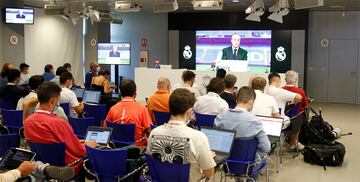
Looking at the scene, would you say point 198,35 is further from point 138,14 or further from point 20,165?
point 20,165

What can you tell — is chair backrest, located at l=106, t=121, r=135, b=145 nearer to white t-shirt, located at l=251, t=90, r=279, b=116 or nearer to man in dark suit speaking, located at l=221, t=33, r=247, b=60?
white t-shirt, located at l=251, t=90, r=279, b=116

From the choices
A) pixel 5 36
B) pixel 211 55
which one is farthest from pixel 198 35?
pixel 5 36

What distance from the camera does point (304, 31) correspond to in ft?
44.3

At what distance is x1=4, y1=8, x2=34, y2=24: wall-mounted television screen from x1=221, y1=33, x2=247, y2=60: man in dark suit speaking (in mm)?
6134

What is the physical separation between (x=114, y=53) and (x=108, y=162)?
10.8 meters

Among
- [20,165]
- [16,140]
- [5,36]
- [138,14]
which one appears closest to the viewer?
[20,165]

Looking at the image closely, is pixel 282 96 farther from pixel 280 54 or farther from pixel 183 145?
pixel 280 54

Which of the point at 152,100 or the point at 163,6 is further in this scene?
the point at 163,6

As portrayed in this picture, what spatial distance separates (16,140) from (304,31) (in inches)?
447

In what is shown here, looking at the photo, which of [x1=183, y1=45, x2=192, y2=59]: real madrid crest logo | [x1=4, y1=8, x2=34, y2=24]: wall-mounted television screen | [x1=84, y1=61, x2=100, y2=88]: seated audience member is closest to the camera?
→ [x1=84, y1=61, x2=100, y2=88]: seated audience member

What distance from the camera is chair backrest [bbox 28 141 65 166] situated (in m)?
3.32

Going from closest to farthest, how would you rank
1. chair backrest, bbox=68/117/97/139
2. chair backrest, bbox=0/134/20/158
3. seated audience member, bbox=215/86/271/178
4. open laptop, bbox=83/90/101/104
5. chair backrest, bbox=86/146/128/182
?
chair backrest, bbox=86/146/128/182 → chair backrest, bbox=0/134/20/158 → seated audience member, bbox=215/86/271/178 → chair backrest, bbox=68/117/97/139 → open laptop, bbox=83/90/101/104

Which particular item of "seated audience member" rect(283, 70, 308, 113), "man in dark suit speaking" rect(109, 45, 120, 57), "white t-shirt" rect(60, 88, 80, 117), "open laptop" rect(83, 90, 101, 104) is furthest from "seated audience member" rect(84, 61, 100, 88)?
"seated audience member" rect(283, 70, 308, 113)

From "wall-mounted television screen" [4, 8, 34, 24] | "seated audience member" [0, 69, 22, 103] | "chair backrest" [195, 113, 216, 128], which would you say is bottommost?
"chair backrest" [195, 113, 216, 128]
